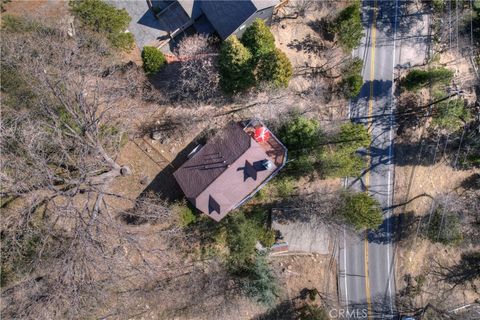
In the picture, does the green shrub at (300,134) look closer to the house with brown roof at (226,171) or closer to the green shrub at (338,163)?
the green shrub at (338,163)

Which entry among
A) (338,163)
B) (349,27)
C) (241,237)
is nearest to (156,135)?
(241,237)

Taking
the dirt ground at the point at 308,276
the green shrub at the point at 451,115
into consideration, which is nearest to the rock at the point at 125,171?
the dirt ground at the point at 308,276

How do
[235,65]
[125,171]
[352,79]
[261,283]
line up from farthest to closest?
[352,79], [261,283], [125,171], [235,65]

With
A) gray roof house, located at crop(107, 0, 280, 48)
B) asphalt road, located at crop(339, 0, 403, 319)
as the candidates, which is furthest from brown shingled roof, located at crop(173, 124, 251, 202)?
asphalt road, located at crop(339, 0, 403, 319)

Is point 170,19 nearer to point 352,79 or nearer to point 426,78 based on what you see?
point 352,79

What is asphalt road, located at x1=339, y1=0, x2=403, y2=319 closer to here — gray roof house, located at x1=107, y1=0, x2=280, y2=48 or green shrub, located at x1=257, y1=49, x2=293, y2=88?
green shrub, located at x1=257, y1=49, x2=293, y2=88
